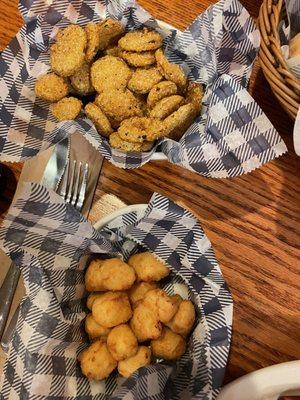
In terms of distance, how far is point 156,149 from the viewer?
95 centimetres

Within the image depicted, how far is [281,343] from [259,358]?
5 centimetres

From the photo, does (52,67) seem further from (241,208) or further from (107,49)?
(241,208)

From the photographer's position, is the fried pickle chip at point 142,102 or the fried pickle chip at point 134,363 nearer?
the fried pickle chip at point 134,363

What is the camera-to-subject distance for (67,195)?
3.31ft

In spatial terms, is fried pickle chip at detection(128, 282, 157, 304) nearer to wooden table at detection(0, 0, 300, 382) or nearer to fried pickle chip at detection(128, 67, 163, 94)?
wooden table at detection(0, 0, 300, 382)

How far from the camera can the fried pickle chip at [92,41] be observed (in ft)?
3.24

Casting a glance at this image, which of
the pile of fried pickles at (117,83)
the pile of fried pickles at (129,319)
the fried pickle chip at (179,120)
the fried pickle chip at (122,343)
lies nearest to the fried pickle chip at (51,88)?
the pile of fried pickles at (117,83)

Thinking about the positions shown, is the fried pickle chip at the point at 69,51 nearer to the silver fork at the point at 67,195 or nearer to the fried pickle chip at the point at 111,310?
the silver fork at the point at 67,195

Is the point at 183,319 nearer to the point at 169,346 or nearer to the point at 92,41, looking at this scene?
the point at 169,346

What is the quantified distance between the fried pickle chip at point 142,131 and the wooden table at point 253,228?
141 mm

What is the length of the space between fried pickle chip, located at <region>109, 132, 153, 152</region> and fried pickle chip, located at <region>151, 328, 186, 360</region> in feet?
1.10

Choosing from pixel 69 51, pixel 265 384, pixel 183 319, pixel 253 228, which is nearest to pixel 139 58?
pixel 69 51

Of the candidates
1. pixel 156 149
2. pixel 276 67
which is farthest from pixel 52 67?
pixel 276 67

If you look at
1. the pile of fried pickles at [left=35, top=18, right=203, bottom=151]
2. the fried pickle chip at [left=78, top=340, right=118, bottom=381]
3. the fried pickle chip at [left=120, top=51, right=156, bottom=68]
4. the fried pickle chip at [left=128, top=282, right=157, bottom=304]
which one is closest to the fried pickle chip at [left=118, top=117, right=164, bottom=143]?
the pile of fried pickles at [left=35, top=18, right=203, bottom=151]
